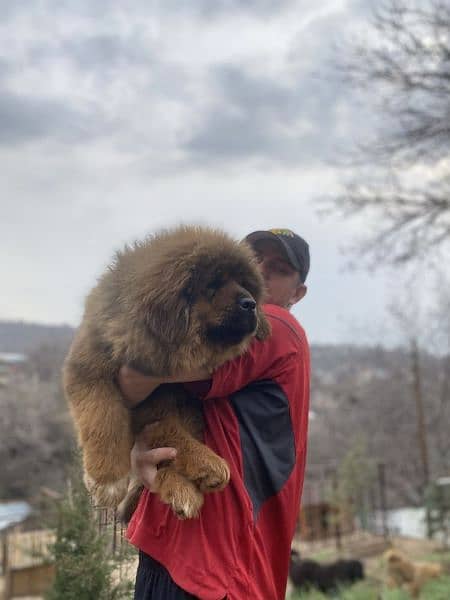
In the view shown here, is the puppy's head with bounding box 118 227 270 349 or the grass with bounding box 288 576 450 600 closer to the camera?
the puppy's head with bounding box 118 227 270 349

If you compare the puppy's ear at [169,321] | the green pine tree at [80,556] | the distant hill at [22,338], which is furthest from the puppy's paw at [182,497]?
the distant hill at [22,338]

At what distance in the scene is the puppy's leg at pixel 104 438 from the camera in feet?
6.54

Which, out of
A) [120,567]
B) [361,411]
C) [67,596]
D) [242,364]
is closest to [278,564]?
[242,364]

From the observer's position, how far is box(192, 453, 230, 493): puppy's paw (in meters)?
1.90

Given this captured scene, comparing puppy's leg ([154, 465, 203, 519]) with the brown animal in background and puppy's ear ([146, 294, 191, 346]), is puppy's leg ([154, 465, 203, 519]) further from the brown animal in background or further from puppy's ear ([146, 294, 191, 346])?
the brown animal in background

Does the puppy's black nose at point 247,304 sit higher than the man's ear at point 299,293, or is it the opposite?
the man's ear at point 299,293

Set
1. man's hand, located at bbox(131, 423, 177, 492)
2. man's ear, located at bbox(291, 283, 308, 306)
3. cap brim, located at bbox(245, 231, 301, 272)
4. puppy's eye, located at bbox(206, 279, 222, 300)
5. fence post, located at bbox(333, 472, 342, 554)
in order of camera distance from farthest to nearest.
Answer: fence post, located at bbox(333, 472, 342, 554) < man's ear, located at bbox(291, 283, 308, 306) < cap brim, located at bbox(245, 231, 301, 272) < puppy's eye, located at bbox(206, 279, 222, 300) < man's hand, located at bbox(131, 423, 177, 492)

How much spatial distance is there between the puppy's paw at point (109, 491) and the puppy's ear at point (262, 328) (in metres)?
0.63

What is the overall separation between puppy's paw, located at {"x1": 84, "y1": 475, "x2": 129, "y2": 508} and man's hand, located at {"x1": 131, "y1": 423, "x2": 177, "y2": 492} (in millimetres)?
55

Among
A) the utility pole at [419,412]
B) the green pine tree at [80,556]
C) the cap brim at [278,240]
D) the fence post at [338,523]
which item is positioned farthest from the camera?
the utility pole at [419,412]

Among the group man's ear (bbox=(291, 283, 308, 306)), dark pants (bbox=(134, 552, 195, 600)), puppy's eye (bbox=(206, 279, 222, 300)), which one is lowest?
dark pants (bbox=(134, 552, 195, 600))

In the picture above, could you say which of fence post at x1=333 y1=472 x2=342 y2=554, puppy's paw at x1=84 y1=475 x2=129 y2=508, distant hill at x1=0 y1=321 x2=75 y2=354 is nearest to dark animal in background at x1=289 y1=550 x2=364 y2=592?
fence post at x1=333 y1=472 x2=342 y2=554

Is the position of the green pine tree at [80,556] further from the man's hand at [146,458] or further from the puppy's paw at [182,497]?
the puppy's paw at [182,497]

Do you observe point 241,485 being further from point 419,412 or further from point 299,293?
point 419,412
